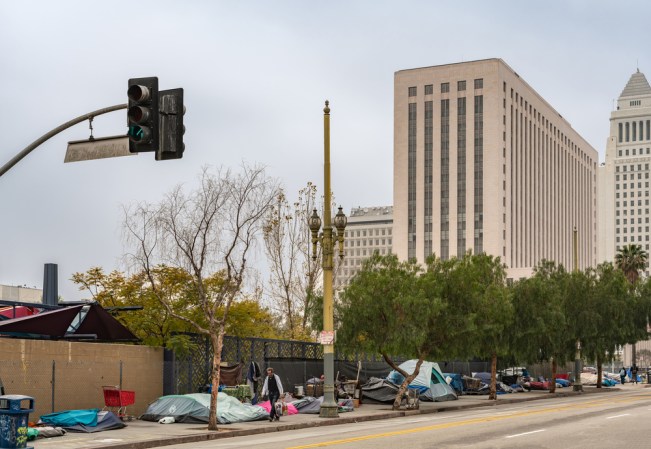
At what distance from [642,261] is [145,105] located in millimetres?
100406

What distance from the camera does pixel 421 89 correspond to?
154875mm

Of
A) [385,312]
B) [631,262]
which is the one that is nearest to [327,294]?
[385,312]

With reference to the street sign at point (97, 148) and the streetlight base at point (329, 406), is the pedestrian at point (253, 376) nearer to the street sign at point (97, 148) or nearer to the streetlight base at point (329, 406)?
the streetlight base at point (329, 406)

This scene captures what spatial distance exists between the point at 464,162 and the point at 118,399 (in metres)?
127

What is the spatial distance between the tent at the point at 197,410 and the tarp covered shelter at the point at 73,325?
2.61 m

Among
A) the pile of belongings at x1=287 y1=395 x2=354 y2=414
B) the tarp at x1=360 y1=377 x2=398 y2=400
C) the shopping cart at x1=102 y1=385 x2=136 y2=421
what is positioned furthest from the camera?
the tarp at x1=360 y1=377 x2=398 y2=400

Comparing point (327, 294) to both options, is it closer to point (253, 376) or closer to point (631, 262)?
point (253, 376)

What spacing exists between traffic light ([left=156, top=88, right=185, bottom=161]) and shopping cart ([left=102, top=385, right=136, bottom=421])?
15.2m

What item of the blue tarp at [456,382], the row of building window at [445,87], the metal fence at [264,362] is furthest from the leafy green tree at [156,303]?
the row of building window at [445,87]

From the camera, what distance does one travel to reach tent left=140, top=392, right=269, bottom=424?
29.5 meters

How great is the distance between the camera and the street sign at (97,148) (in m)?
16.1

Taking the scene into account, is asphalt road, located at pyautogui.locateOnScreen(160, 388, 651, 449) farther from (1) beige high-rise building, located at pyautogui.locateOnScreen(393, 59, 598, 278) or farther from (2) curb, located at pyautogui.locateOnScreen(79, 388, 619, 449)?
(1) beige high-rise building, located at pyautogui.locateOnScreen(393, 59, 598, 278)

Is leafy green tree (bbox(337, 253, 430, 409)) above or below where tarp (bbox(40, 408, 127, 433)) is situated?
above

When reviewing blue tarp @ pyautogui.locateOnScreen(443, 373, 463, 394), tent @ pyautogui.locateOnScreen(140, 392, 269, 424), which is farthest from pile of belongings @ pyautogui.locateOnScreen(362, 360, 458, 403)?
tent @ pyautogui.locateOnScreen(140, 392, 269, 424)
